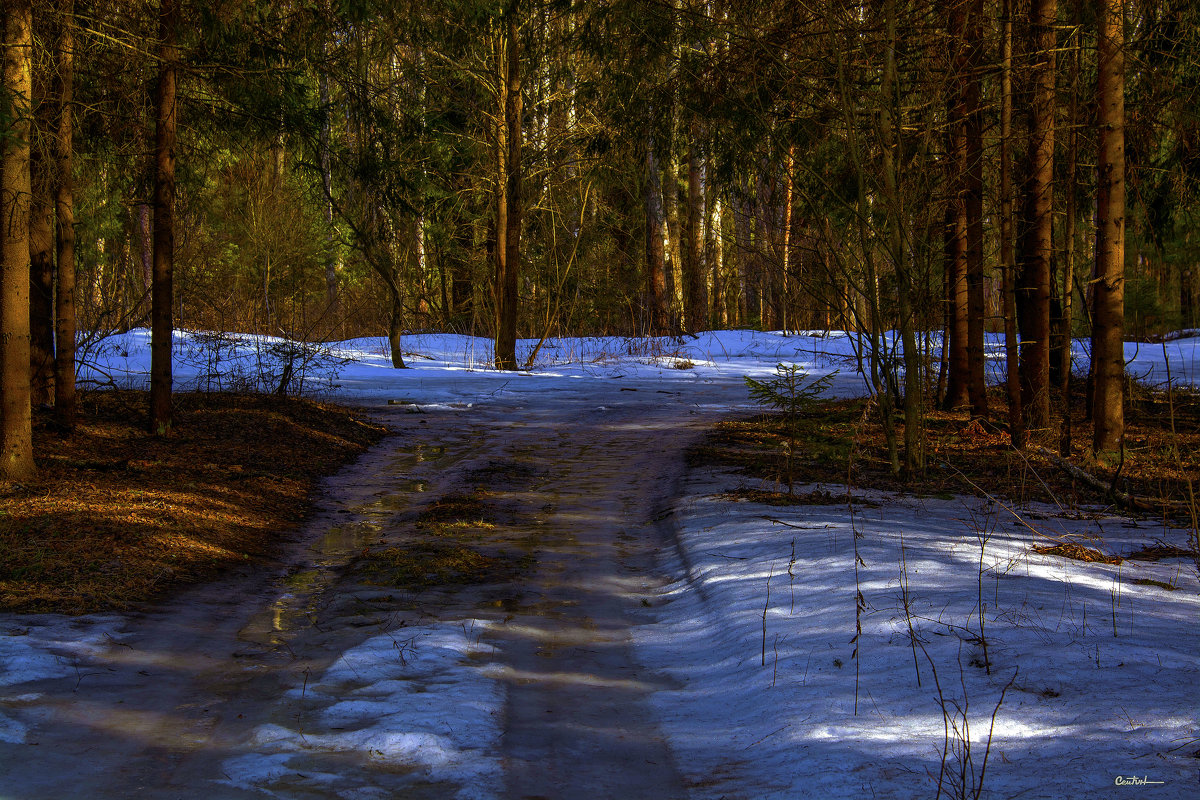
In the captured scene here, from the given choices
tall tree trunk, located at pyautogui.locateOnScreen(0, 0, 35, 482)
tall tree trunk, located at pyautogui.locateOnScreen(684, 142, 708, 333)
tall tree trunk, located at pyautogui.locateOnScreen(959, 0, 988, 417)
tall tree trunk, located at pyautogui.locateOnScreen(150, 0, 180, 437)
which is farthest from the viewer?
tall tree trunk, located at pyautogui.locateOnScreen(684, 142, 708, 333)

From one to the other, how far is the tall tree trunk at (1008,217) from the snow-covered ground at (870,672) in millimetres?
3146

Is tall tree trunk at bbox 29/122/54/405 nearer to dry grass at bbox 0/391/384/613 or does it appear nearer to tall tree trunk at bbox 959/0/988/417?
dry grass at bbox 0/391/384/613

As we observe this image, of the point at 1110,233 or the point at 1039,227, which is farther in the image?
the point at 1039,227

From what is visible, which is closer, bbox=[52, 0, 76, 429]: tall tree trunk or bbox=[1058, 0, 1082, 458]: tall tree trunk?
bbox=[52, 0, 76, 429]: tall tree trunk

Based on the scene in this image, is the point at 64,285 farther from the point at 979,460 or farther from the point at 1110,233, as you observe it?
the point at 1110,233

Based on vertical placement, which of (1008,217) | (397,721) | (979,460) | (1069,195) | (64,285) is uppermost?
(1069,195)

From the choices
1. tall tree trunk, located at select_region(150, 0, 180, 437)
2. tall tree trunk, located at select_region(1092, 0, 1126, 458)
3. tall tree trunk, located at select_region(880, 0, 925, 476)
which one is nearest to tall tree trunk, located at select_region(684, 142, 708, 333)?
tall tree trunk, located at select_region(1092, 0, 1126, 458)

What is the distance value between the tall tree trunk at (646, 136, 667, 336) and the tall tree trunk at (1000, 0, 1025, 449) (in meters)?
16.4

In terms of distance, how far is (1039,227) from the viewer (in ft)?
33.0

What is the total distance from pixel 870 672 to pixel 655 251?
23.0m

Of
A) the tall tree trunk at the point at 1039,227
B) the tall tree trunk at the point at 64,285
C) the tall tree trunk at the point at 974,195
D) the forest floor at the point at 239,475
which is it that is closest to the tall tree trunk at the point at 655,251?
the forest floor at the point at 239,475

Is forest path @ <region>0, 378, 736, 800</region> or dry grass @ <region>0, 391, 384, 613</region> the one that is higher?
dry grass @ <region>0, 391, 384, 613</region>

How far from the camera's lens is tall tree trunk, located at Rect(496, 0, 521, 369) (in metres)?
18.7

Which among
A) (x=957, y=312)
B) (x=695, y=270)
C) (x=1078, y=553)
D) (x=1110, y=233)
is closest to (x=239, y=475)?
(x=1078, y=553)
